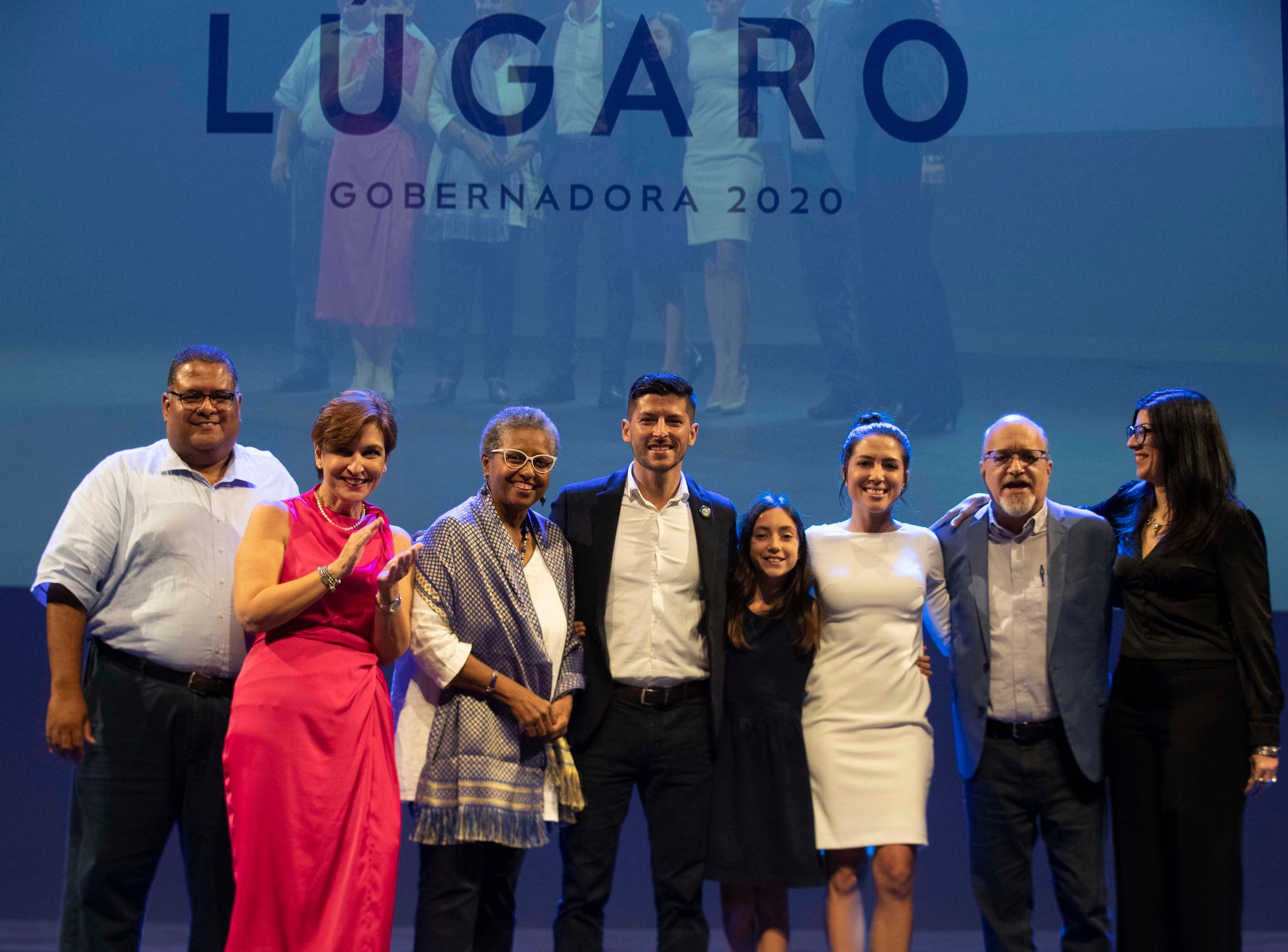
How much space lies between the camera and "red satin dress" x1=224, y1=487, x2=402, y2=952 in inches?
95.6

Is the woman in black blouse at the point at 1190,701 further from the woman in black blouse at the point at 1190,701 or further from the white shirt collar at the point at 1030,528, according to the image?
the white shirt collar at the point at 1030,528

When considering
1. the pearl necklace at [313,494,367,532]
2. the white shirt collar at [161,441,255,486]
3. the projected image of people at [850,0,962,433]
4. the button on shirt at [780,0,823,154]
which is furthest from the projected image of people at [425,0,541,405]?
the pearl necklace at [313,494,367,532]

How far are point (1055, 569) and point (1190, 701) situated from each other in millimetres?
475

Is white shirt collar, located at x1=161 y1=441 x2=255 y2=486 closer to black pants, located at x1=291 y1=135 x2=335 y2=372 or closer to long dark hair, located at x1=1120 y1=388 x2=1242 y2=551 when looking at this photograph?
black pants, located at x1=291 y1=135 x2=335 y2=372

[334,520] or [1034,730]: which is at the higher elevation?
[334,520]

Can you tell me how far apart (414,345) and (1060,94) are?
273 cm

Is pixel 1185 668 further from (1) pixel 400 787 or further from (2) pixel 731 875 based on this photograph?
(1) pixel 400 787

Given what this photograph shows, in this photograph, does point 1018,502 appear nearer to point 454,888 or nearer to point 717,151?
point 454,888

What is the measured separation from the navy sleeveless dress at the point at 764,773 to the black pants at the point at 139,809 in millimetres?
1278

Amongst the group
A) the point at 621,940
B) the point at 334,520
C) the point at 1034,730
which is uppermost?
the point at 334,520

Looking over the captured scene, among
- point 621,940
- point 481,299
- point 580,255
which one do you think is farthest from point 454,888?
point 580,255

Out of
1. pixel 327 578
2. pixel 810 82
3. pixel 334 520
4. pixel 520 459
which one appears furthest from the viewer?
pixel 810 82

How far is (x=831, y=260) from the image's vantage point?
4.23 metres

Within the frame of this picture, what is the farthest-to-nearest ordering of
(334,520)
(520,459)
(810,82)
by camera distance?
(810,82)
(520,459)
(334,520)
